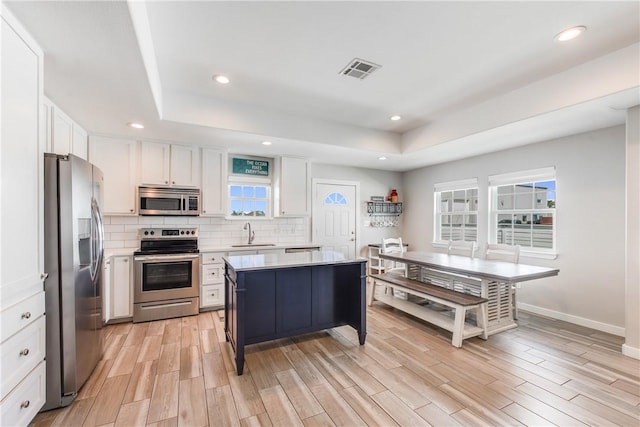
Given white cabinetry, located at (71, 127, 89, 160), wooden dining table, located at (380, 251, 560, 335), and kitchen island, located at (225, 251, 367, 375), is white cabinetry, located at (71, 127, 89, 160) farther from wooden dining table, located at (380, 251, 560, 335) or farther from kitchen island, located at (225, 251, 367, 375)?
wooden dining table, located at (380, 251, 560, 335)

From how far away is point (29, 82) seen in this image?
1.75m

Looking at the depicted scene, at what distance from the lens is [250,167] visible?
4867mm

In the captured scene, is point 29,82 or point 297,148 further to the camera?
point 297,148

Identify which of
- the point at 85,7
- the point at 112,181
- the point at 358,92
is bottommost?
the point at 112,181

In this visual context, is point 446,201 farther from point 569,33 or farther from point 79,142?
point 79,142

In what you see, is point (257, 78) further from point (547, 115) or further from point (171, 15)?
point (547, 115)

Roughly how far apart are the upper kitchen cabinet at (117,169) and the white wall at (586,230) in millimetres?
5492

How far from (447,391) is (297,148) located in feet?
11.3

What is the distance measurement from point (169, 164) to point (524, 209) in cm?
525

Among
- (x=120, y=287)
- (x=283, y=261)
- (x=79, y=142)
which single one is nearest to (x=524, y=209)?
(x=283, y=261)

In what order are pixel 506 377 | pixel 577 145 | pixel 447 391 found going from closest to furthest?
1. pixel 447 391
2. pixel 506 377
3. pixel 577 145

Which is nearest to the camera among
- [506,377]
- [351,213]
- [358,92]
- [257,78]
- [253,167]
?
[506,377]

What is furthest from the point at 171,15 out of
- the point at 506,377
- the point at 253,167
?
the point at 506,377

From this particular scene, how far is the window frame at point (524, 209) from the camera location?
12.9 ft
